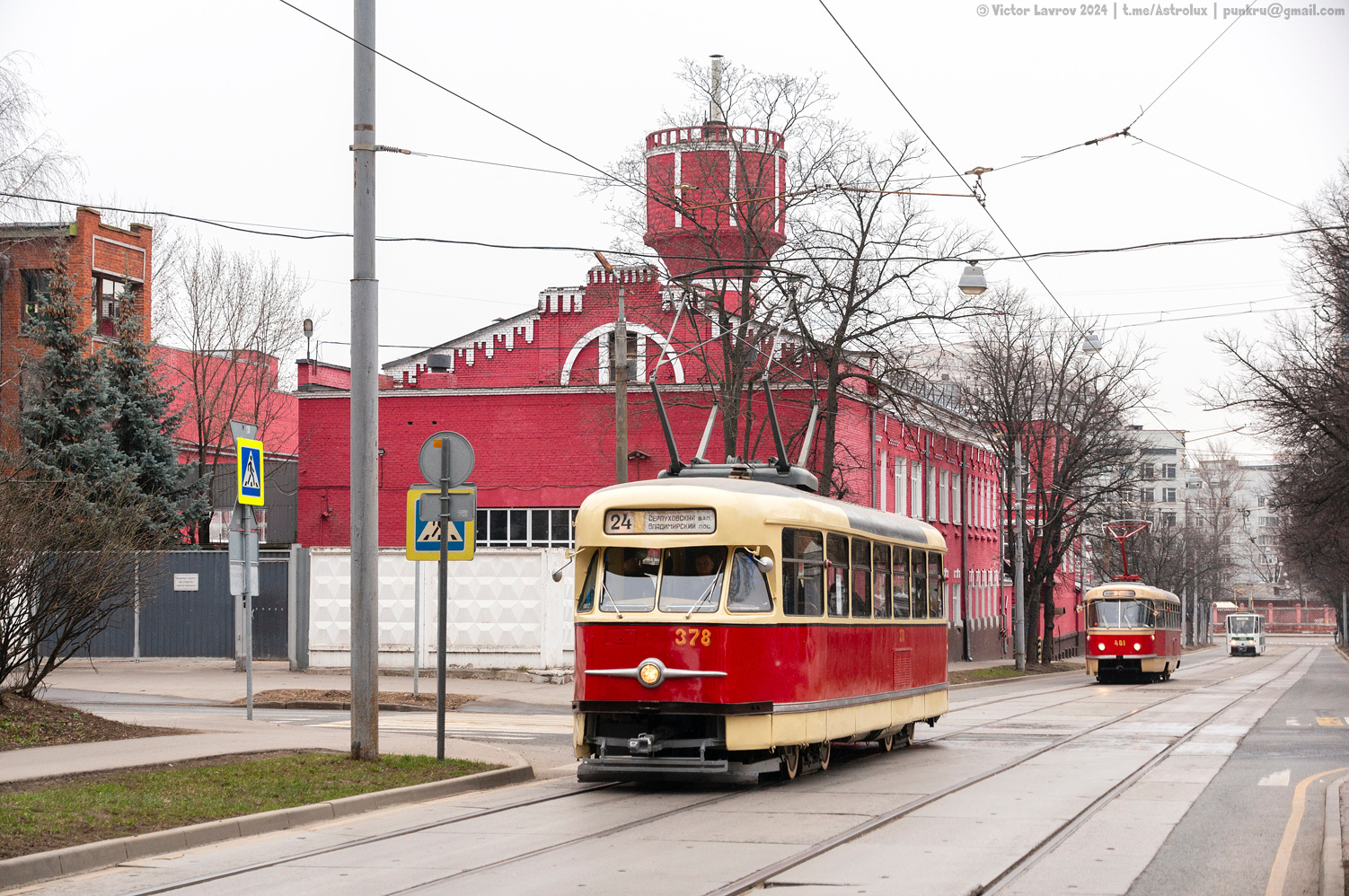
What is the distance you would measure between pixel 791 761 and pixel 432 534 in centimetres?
441

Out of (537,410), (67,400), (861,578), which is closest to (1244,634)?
(537,410)

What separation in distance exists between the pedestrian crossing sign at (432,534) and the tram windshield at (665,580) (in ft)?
6.91

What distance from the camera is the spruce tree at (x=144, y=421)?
123 ft

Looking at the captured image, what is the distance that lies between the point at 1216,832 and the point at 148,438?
31.6 m

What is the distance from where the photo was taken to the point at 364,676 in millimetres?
14148

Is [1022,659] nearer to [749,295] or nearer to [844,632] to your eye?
[749,295]

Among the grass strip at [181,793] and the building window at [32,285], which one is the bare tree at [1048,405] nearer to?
the building window at [32,285]

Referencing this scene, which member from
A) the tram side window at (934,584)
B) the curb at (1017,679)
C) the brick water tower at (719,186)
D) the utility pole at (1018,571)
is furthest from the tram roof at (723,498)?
the utility pole at (1018,571)

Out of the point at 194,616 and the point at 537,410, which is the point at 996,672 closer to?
the point at 537,410

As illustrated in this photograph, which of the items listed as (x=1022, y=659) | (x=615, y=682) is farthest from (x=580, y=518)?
(x=1022, y=659)

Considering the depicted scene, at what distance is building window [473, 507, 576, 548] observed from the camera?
4281cm

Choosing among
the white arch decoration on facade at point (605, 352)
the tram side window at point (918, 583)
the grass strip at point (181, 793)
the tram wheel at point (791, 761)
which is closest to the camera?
the grass strip at point (181, 793)

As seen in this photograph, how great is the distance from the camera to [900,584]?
709 inches

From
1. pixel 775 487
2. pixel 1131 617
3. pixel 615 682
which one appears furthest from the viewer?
pixel 1131 617
